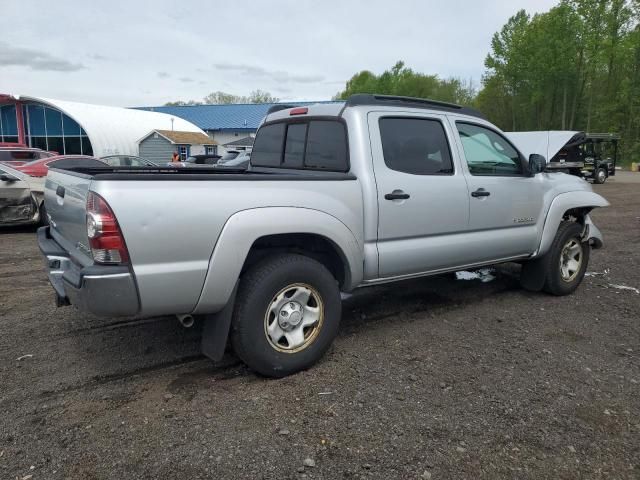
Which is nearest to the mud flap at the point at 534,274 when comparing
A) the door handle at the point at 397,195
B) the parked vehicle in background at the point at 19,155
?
the door handle at the point at 397,195

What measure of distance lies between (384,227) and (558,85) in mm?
53193

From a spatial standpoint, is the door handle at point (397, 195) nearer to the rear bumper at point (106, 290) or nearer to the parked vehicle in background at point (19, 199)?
the rear bumper at point (106, 290)

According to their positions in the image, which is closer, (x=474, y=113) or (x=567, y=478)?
(x=567, y=478)

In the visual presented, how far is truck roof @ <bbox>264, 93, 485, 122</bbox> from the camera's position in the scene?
4.05 metres

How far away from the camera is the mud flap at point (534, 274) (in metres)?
5.43

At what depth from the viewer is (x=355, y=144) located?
3.89 metres

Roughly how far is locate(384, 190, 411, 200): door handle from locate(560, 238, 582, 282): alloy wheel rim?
2546mm

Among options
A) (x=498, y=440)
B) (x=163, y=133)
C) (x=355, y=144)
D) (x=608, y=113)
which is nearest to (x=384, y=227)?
(x=355, y=144)

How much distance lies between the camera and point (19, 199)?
951cm

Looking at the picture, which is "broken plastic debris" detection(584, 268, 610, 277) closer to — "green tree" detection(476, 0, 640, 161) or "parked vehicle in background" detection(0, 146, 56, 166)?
"parked vehicle in background" detection(0, 146, 56, 166)

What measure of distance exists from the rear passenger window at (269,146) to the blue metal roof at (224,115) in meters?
55.5

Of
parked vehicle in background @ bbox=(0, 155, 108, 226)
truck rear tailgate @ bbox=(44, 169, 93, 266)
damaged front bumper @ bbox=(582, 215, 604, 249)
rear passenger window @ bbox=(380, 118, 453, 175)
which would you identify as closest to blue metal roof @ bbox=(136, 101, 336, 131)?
parked vehicle in background @ bbox=(0, 155, 108, 226)

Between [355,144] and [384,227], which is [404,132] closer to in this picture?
[355,144]

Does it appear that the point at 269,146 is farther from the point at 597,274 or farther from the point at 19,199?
the point at 19,199
